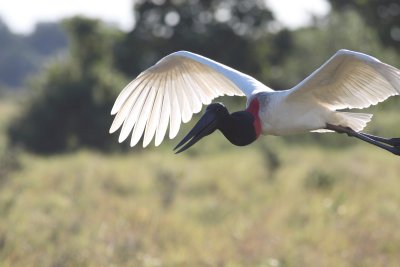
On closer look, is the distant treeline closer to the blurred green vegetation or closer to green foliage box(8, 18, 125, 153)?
green foliage box(8, 18, 125, 153)

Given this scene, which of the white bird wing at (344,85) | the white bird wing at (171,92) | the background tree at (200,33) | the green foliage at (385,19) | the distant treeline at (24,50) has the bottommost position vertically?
the distant treeline at (24,50)

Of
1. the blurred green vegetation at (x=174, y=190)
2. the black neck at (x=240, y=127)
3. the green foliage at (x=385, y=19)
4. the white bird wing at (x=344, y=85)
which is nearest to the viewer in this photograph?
the white bird wing at (x=344, y=85)

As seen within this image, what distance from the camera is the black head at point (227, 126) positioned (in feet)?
19.5

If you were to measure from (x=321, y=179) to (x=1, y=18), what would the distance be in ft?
329

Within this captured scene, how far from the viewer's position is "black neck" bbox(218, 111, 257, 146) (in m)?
5.94

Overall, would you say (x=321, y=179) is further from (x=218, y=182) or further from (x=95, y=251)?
(x=95, y=251)

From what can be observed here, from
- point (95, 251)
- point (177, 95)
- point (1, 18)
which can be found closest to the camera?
point (177, 95)

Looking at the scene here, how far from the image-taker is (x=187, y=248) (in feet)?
33.6

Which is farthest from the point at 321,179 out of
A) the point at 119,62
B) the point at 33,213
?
the point at 119,62

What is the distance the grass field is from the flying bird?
8.87ft

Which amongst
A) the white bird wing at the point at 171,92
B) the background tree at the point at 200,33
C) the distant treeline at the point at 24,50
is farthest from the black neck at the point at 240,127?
the distant treeline at the point at 24,50

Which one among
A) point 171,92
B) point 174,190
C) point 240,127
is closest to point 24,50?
point 174,190

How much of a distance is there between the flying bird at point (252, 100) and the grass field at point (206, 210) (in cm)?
270

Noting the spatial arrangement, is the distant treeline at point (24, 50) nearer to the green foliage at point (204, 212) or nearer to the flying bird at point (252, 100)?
the green foliage at point (204, 212)
